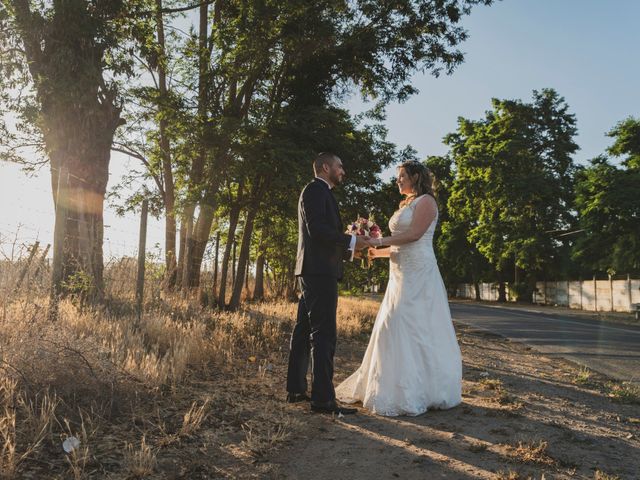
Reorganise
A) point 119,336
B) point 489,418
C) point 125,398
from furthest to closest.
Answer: point 119,336 → point 489,418 → point 125,398

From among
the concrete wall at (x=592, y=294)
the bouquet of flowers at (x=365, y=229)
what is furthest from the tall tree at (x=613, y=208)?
the bouquet of flowers at (x=365, y=229)

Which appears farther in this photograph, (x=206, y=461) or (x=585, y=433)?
(x=585, y=433)

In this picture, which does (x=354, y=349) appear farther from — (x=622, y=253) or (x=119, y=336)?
(x=622, y=253)

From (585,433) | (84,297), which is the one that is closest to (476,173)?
(84,297)

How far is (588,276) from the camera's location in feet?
141

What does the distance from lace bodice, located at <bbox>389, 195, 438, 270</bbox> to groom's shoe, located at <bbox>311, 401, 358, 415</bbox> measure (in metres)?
1.49

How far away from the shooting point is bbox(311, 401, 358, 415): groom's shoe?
492 cm

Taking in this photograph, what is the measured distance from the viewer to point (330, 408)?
4.92 meters

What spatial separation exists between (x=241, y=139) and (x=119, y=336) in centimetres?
698

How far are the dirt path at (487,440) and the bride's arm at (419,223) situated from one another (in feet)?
5.40

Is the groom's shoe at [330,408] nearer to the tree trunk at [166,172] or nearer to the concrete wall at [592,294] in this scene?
the tree trunk at [166,172]

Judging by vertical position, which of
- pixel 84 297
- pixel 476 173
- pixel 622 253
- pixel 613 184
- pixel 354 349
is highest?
pixel 476 173

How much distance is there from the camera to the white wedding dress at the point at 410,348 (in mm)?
5062

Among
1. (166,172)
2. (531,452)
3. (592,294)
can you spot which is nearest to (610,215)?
(592,294)
